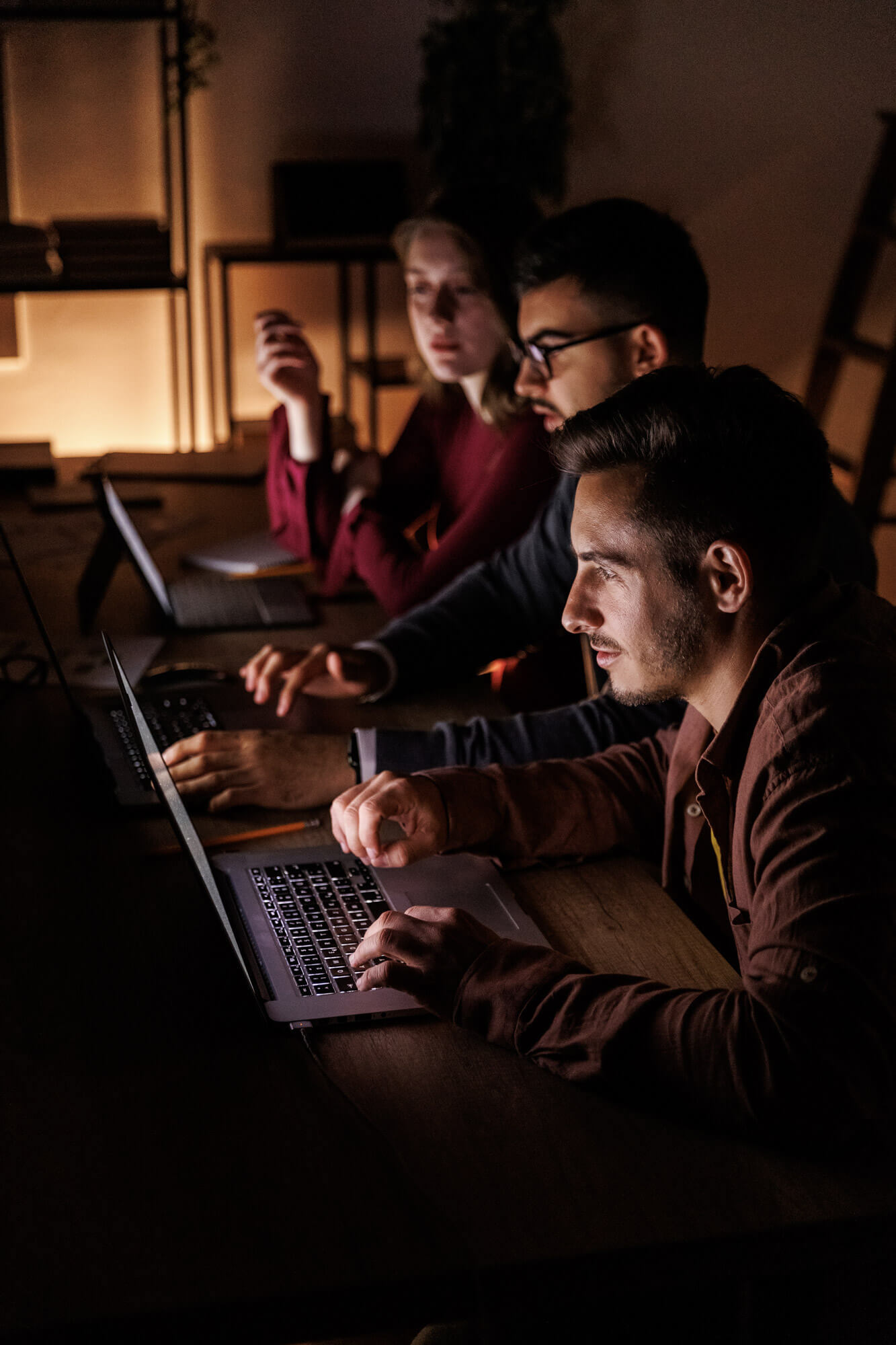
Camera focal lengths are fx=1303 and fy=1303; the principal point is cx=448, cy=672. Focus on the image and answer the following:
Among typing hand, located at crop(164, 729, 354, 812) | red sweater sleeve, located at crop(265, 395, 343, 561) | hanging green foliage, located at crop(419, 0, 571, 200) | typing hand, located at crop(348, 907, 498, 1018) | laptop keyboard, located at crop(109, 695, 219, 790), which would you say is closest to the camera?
typing hand, located at crop(348, 907, 498, 1018)

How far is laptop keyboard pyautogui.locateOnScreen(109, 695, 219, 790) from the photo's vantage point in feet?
5.23

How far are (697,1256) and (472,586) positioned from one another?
130cm

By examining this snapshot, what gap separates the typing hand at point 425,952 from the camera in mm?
1074

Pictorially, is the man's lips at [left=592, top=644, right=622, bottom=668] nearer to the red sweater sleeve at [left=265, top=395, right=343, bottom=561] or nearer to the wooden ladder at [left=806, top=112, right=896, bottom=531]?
the red sweater sleeve at [left=265, top=395, right=343, bottom=561]

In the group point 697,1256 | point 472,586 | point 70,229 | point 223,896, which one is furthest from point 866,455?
point 697,1256

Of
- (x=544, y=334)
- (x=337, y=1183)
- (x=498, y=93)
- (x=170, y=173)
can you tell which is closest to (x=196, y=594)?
(x=544, y=334)

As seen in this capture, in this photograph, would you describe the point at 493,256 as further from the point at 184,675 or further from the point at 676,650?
the point at 676,650

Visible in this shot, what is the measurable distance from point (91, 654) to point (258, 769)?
56 cm

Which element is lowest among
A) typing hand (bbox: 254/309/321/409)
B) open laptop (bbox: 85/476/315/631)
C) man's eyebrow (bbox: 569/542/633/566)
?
open laptop (bbox: 85/476/315/631)

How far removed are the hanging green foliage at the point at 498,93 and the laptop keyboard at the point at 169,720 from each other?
241 cm

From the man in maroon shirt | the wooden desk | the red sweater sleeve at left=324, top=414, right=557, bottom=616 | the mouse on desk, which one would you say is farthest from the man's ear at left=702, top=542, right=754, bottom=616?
the red sweater sleeve at left=324, top=414, right=557, bottom=616

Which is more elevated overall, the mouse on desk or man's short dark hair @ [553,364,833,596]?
man's short dark hair @ [553,364,833,596]

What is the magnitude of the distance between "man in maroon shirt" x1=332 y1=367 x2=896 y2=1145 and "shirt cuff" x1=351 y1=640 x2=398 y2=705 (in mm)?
468

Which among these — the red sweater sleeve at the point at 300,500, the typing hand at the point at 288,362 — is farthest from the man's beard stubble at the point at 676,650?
A: the typing hand at the point at 288,362
